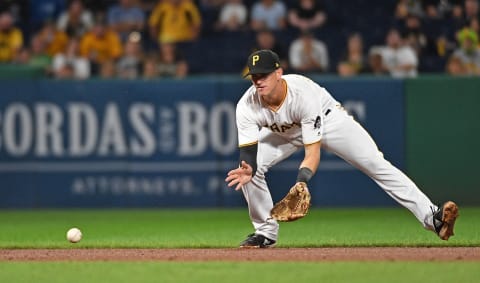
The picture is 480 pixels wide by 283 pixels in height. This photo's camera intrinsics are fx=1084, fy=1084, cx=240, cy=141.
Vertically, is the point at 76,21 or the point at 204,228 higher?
the point at 76,21

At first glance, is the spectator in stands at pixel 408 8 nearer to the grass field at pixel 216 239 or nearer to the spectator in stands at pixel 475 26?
the spectator in stands at pixel 475 26

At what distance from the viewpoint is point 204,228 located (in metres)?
12.4

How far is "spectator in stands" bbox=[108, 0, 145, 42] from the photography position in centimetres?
1755

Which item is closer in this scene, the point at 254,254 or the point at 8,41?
the point at 254,254

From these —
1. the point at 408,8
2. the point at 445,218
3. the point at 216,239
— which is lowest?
the point at 216,239

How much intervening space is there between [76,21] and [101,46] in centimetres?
95

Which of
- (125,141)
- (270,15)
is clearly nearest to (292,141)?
(125,141)

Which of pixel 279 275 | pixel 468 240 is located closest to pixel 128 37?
pixel 468 240

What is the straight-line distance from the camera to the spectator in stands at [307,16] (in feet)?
56.0

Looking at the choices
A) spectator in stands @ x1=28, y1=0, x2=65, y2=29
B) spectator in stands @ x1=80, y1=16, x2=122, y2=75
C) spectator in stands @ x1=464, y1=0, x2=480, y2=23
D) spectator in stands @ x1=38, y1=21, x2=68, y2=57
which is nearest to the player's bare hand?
spectator in stands @ x1=80, y1=16, x2=122, y2=75

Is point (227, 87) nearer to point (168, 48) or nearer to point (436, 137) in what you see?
point (168, 48)

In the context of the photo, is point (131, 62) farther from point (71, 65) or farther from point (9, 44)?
point (9, 44)

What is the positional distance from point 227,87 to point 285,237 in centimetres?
493

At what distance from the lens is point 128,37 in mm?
17359
